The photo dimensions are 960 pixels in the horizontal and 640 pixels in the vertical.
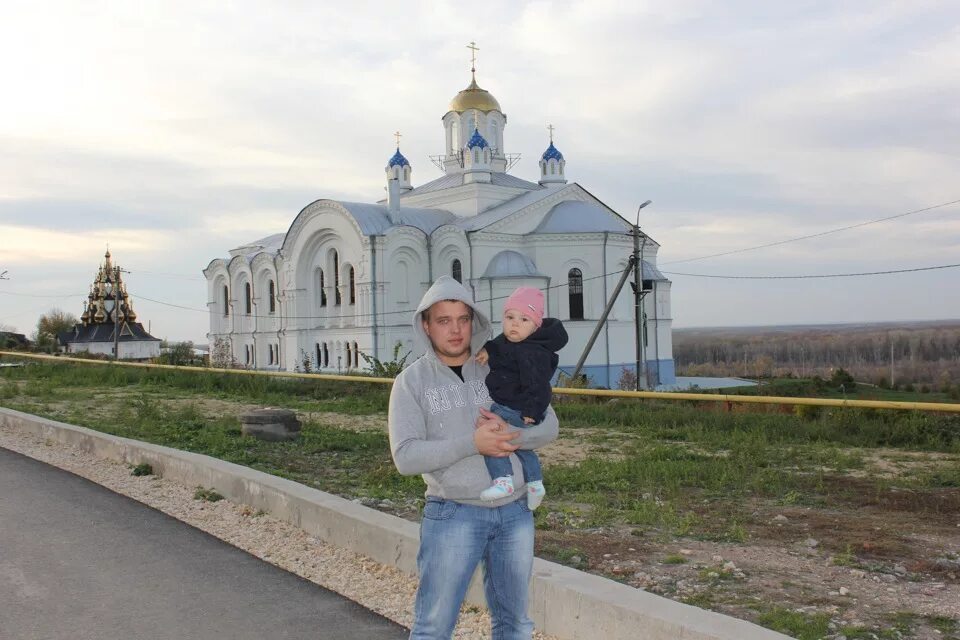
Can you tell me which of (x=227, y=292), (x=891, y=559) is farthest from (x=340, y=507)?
(x=227, y=292)

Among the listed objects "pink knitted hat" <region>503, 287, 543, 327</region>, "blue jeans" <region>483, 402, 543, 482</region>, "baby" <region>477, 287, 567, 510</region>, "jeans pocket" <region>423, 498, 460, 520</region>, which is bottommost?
"jeans pocket" <region>423, 498, 460, 520</region>

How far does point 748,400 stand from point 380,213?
27.5 m

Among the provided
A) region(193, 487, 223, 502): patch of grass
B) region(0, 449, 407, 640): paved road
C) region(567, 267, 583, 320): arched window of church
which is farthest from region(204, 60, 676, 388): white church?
region(0, 449, 407, 640): paved road

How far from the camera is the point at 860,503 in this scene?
700cm

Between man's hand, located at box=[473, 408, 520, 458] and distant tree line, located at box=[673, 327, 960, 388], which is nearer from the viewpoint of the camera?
man's hand, located at box=[473, 408, 520, 458]

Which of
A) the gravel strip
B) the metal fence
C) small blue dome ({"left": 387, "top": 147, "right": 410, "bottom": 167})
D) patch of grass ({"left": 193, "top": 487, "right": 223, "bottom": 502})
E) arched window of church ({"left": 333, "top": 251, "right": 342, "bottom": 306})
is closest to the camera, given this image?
the gravel strip

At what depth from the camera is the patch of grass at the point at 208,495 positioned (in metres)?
7.51

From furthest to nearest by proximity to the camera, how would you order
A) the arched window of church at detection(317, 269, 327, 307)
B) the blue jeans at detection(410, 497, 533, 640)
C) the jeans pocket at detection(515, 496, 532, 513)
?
1. the arched window of church at detection(317, 269, 327, 307)
2. the jeans pocket at detection(515, 496, 532, 513)
3. the blue jeans at detection(410, 497, 533, 640)

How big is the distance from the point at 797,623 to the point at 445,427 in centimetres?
195

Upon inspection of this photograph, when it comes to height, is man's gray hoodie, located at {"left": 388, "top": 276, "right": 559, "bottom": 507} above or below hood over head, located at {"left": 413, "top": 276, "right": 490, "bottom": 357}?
below

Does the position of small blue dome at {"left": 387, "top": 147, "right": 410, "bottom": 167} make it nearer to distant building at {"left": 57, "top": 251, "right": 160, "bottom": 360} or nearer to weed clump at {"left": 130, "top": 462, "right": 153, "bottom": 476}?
distant building at {"left": 57, "top": 251, "right": 160, "bottom": 360}

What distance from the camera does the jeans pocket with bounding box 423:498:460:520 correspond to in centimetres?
335

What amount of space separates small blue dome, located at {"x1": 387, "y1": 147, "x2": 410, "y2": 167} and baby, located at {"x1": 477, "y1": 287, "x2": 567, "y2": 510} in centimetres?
4267

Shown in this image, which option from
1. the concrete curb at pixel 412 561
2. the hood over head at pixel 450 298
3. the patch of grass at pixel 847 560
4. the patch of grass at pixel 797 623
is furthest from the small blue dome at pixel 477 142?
the hood over head at pixel 450 298
